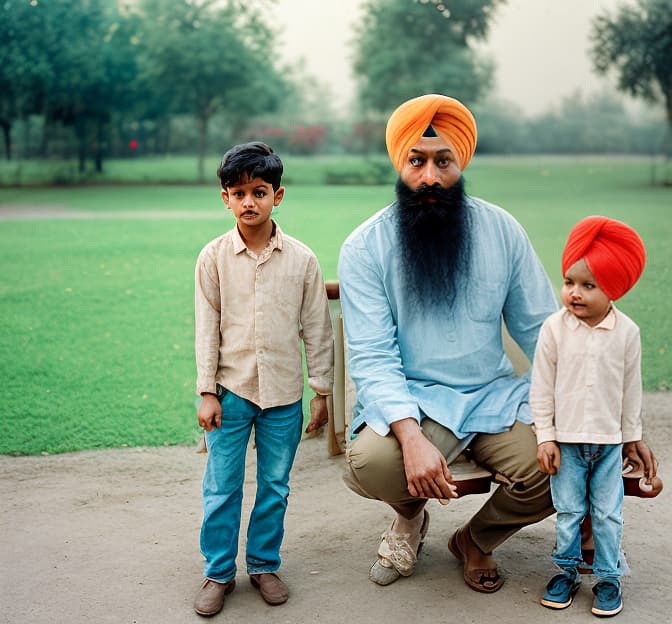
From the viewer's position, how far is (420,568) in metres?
3.14

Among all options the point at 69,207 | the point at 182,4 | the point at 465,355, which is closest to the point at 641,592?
the point at 465,355

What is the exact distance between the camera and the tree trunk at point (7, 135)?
27.8ft

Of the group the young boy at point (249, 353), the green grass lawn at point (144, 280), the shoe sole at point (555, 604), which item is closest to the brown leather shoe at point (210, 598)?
the young boy at point (249, 353)

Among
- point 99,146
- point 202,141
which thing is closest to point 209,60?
point 202,141

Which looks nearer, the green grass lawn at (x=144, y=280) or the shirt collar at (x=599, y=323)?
the shirt collar at (x=599, y=323)

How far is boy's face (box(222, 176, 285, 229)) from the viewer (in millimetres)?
2791

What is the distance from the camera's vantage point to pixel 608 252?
2.65 m

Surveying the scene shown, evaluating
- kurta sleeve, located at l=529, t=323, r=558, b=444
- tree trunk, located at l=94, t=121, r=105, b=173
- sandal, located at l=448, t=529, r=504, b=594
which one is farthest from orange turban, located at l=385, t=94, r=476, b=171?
tree trunk, located at l=94, t=121, r=105, b=173

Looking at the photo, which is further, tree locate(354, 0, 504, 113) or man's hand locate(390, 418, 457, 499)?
tree locate(354, 0, 504, 113)

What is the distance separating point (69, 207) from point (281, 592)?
7619 millimetres

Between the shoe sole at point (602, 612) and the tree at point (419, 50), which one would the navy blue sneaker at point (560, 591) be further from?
the tree at point (419, 50)

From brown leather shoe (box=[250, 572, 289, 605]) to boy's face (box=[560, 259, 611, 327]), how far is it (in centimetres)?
134

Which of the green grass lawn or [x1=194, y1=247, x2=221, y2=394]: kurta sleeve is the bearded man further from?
[x1=194, y1=247, x2=221, y2=394]: kurta sleeve

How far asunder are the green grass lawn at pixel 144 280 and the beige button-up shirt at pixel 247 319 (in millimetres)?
825
